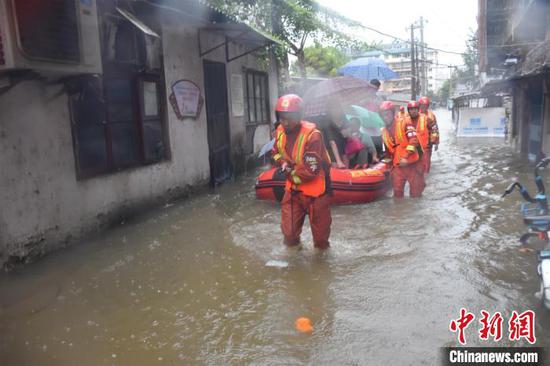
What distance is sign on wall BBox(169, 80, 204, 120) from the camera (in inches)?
315

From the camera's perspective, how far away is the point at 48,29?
13.7 ft

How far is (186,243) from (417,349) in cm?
360

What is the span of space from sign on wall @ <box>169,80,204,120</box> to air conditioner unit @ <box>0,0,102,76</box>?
322cm

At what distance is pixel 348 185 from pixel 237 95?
445cm

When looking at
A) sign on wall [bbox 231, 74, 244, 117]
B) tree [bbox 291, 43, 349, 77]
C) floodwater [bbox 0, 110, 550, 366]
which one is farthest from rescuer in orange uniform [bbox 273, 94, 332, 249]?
tree [bbox 291, 43, 349, 77]

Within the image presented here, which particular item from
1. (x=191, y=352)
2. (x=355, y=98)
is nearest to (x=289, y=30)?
(x=355, y=98)

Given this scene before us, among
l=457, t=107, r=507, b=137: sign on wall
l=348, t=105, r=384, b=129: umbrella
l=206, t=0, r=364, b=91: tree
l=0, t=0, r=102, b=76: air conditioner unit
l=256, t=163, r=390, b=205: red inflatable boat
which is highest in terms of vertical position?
l=206, t=0, r=364, b=91: tree

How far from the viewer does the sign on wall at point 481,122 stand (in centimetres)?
1989

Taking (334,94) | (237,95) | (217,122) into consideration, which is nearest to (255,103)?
(237,95)

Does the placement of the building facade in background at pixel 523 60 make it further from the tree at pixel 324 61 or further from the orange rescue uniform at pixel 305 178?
the tree at pixel 324 61

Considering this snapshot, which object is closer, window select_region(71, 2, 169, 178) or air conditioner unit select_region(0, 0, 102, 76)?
air conditioner unit select_region(0, 0, 102, 76)

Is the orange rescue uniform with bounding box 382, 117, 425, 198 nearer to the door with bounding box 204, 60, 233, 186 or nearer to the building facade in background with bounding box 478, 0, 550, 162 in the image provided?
Answer: the building facade in background with bounding box 478, 0, 550, 162

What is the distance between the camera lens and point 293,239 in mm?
5199

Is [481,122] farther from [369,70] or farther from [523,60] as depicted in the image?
[369,70]
